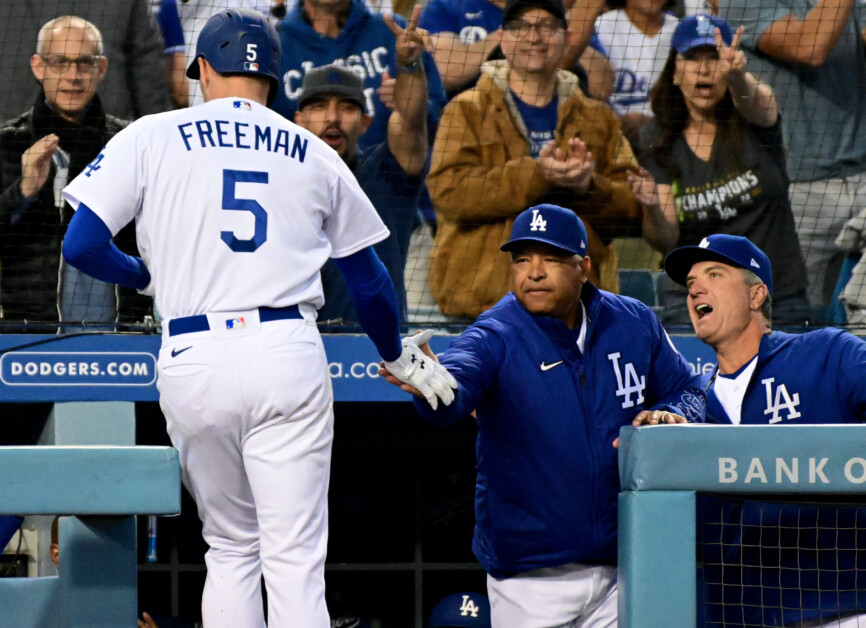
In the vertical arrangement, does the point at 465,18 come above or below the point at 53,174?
above

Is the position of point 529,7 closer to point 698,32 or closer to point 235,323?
point 698,32

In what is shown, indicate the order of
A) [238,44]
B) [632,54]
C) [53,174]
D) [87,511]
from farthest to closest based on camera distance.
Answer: [632,54], [53,174], [238,44], [87,511]

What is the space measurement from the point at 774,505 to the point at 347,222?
1.31 m

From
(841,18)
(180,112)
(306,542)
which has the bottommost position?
(306,542)

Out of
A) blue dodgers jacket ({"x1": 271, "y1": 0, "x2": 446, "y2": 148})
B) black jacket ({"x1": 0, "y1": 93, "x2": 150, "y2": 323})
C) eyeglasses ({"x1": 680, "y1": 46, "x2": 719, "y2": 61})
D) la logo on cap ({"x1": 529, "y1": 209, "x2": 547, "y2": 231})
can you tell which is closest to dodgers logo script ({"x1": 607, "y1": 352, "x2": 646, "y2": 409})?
la logo on cap ({"x1": 529, "y1": 209, "x2": 547, "y2": 231})

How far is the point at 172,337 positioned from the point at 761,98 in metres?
4.72

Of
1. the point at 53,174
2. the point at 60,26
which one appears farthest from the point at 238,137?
the point at 60,26

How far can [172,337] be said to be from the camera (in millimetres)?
2672

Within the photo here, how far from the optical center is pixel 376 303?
280cm

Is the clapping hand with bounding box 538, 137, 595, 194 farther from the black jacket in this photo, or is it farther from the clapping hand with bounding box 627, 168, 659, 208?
the black jacket

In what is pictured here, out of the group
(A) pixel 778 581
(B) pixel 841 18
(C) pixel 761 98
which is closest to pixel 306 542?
(A) pixel 778 581

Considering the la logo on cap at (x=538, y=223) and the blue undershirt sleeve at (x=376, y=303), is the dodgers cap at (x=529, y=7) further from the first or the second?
the blue undershirt sleeve at (x=376, y=303)

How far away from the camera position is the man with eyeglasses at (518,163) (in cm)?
632

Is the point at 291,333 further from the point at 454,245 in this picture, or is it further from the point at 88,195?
the point at 454,245
